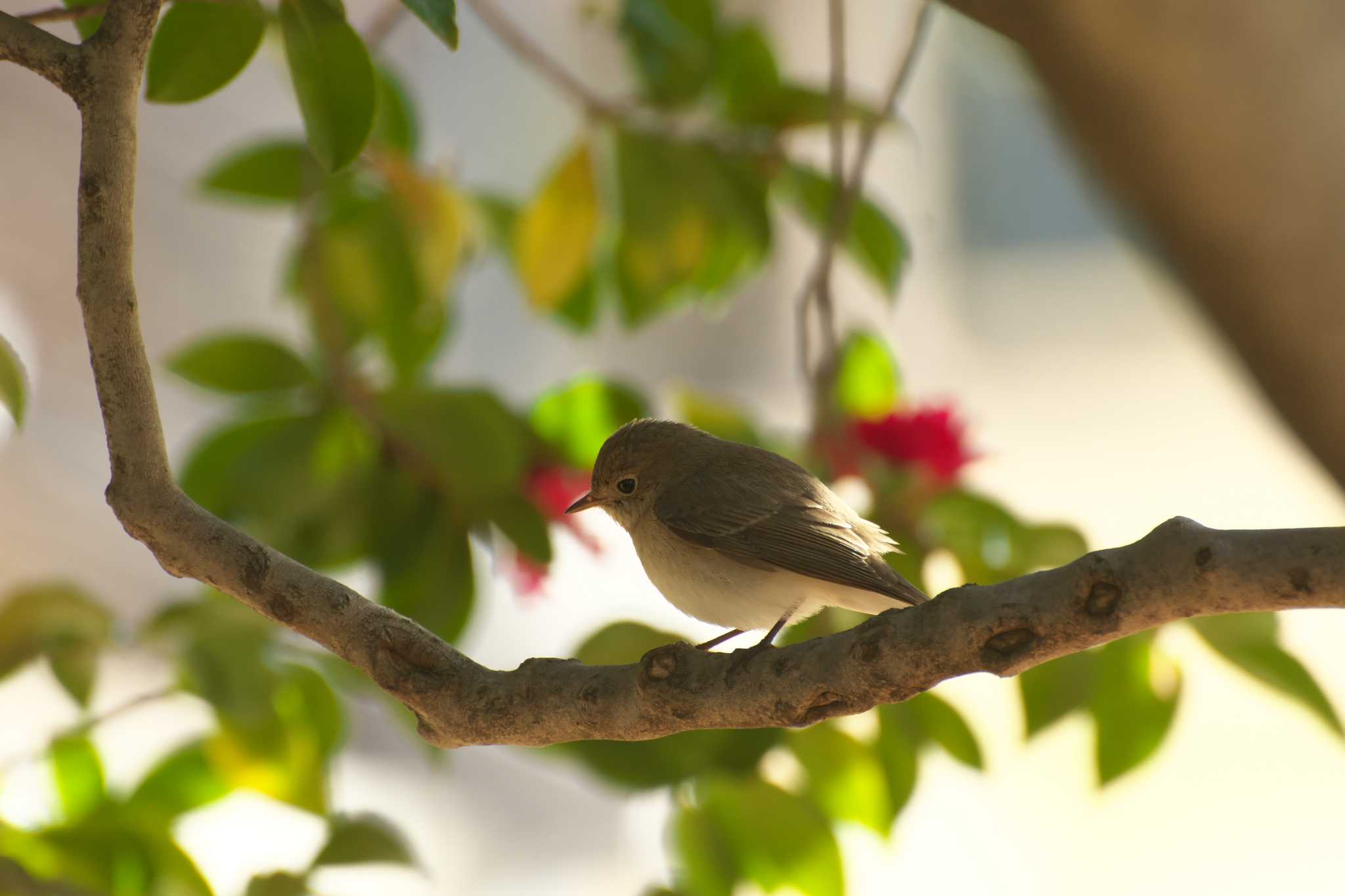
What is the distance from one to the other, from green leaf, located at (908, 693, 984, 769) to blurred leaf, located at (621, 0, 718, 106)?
1.04m

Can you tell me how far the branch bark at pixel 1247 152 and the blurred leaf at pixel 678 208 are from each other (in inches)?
47.0

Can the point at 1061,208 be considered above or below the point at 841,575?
above

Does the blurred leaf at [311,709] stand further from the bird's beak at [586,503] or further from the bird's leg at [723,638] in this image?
the bird's leg at [723,638]

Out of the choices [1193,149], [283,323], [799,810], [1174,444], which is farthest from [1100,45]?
[1174,444]

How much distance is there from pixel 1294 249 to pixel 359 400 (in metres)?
1.36

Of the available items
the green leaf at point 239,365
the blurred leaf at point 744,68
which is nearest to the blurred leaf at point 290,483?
the green leaf at point 239,365

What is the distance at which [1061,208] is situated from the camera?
655 cm

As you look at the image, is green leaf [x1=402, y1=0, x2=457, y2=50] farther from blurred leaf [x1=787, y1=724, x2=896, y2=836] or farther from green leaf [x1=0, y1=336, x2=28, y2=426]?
blurred leaf [x1=787, y1=724, x2=896, y2=836]

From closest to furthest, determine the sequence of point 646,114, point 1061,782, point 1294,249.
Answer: point 1294,249, point 646,114, point 1061,782

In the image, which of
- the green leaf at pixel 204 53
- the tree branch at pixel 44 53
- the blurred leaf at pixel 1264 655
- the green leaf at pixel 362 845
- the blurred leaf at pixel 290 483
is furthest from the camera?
the blurred leaf at pixel 290 483

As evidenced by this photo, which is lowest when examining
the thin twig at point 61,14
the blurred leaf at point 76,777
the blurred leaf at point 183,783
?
the blurred leaf at point 76,777

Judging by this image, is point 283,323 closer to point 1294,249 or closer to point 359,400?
point 359,400

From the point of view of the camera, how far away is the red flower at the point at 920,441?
1.71 m

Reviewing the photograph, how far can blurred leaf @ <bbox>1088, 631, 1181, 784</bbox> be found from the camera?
4.72ft
